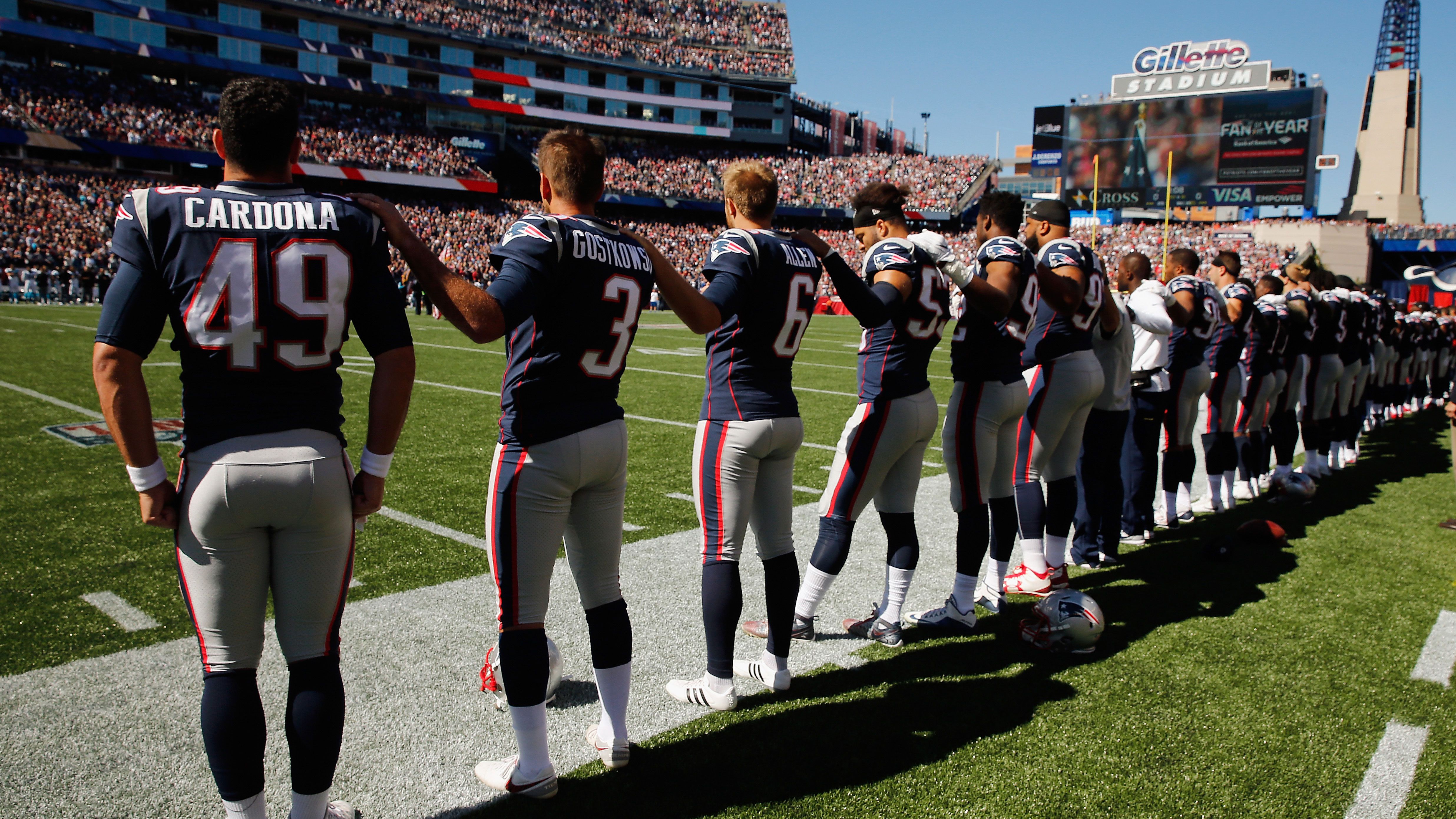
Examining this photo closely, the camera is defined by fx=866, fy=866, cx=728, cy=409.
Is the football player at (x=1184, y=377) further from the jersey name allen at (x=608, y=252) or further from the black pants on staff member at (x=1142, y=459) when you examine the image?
the jersey name allen at (x=608, y=252)

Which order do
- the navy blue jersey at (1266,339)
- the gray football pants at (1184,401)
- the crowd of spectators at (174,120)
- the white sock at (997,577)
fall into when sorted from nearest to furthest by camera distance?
the white sock at (997,577) < the gray football pants at (1184,401) < the navy blue jersey at (1266,339) < the crowd of spectators at (174,120)

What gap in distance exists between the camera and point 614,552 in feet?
9.04

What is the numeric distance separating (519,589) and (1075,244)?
331 cm

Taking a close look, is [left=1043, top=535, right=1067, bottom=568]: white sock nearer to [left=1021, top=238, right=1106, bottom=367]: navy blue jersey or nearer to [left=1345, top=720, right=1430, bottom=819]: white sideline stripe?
[left=1021, top=238, right=1106, bottom=367]: navy blue jersey

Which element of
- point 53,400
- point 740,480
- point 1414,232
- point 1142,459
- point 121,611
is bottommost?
point 121,611

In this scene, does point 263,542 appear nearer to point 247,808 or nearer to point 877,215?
point 247,808

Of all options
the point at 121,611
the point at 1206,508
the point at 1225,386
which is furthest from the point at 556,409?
the point at 1206,508

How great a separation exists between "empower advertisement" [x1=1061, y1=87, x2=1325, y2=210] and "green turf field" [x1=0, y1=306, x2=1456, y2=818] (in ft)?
129

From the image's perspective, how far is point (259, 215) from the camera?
6.43 ft

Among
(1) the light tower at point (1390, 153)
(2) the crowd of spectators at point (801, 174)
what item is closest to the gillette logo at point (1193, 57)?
(2) the crowd of spectators at point (801, 174)

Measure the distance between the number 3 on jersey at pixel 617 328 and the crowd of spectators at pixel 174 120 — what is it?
40.2 m

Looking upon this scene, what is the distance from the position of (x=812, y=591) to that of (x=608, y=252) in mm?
2052

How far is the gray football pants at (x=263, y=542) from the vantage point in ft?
6.50

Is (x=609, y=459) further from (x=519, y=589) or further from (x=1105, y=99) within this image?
(x=1105, y=99)
